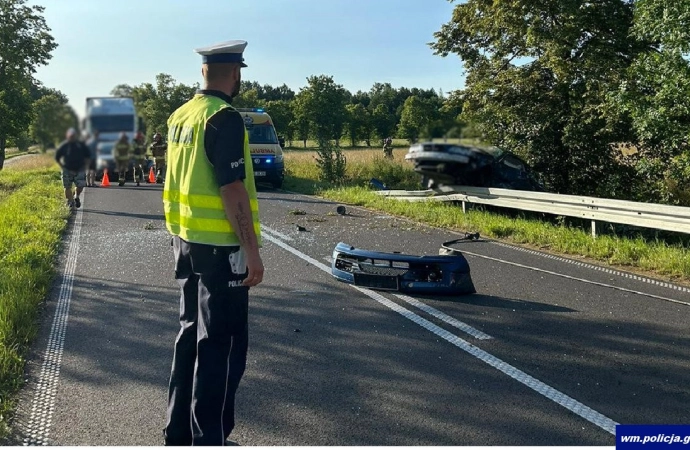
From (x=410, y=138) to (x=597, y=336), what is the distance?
4.09 meters

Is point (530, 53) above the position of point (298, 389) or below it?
above

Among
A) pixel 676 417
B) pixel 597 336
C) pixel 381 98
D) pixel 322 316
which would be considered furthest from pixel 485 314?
pixel 381 98

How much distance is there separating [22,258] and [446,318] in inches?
238

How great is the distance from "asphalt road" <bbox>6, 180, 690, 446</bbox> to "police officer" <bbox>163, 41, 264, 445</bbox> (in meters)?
0.53

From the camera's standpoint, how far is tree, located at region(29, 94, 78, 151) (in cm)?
174

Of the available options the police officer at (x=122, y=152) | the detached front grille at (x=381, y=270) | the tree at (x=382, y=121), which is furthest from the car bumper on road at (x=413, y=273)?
the police officer at (x=122, y=152)

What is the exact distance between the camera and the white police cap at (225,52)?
322 centimetres

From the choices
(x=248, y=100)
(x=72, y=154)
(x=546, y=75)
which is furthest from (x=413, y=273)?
(x=72, y=154)

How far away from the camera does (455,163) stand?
2.48 m

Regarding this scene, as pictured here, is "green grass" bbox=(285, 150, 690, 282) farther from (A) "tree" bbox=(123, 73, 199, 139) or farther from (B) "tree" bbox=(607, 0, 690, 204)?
(A) "tree" bbox=(123, 73, 199, 139)

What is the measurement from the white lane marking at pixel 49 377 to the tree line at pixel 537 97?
2.26 m

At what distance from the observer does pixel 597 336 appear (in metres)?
5.76

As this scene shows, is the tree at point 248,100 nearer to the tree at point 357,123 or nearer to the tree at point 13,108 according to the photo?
the tree at point 357,123

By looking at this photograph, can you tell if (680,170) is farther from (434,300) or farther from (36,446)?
(36,446)
